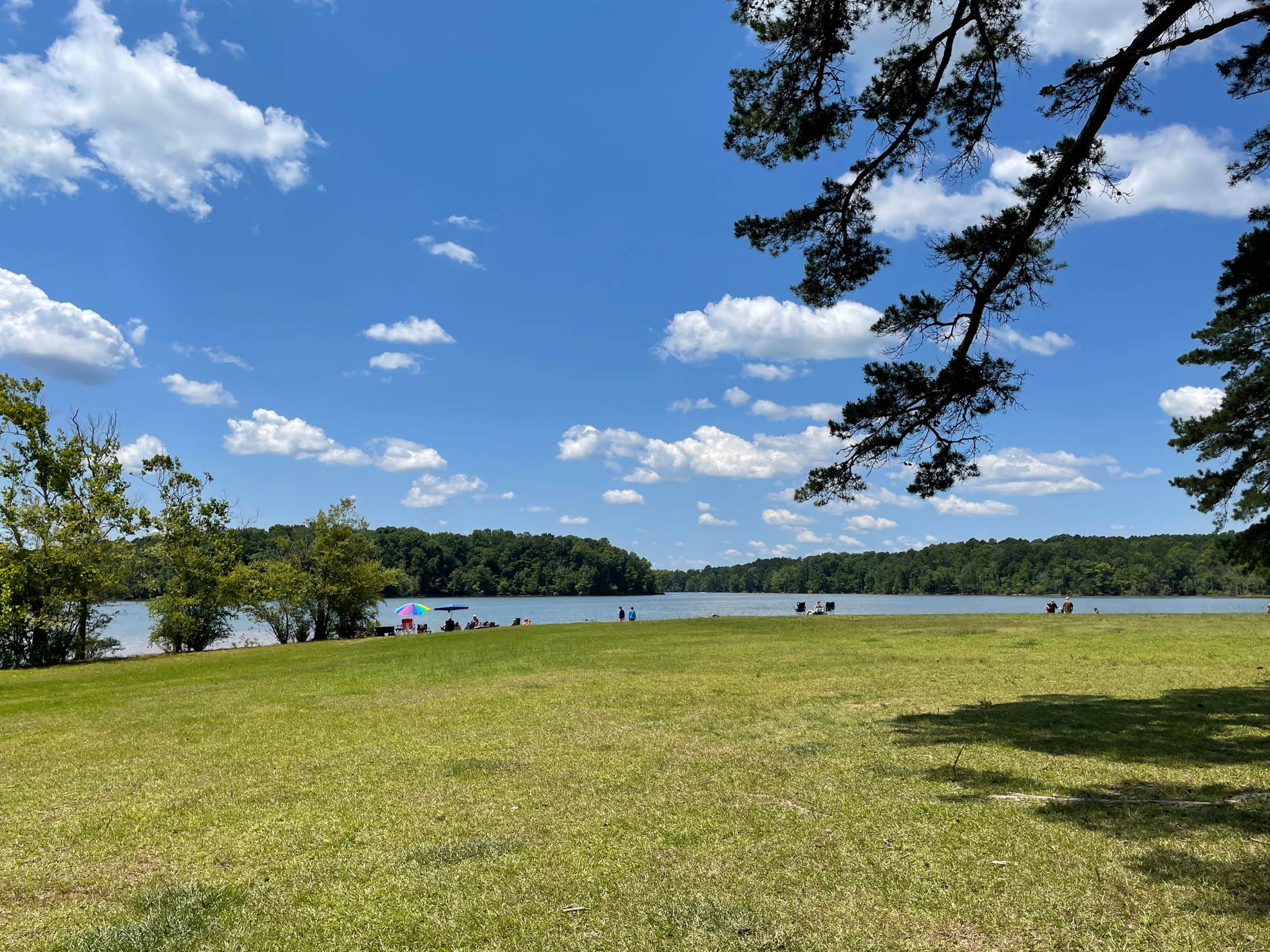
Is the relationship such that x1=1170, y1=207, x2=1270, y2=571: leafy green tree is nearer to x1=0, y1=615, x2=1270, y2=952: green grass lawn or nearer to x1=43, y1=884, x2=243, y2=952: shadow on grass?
x1=0, y1=615, x2=1270, y2=952: green grass lawn

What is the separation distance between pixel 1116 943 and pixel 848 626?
104ft

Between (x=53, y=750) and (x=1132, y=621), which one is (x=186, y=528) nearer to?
(x=53, y=750)

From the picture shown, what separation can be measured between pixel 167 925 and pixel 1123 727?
38.2 ft

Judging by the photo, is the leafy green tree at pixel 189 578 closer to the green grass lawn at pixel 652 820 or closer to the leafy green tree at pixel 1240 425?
the green grass lawn at pixel 652 820

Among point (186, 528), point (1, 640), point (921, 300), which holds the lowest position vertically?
point (1, 640)

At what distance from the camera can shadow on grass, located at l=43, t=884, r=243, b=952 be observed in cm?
455

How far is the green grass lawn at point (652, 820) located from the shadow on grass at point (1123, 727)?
8 cm

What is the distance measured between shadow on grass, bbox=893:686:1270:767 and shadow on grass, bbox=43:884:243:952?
315 inches

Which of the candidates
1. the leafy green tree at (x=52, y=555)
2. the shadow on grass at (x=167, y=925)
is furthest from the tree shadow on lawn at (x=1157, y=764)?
the leafy green tree at (x=52, y=555)

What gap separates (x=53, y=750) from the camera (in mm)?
11023

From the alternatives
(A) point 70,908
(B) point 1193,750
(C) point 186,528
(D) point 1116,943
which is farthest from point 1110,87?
(C) point 186,528

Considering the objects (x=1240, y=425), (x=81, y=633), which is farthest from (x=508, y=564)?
(x=1240, y=425)

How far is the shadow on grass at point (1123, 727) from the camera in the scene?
28.8 feet

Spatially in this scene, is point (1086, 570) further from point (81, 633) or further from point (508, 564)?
point (81, 633)
